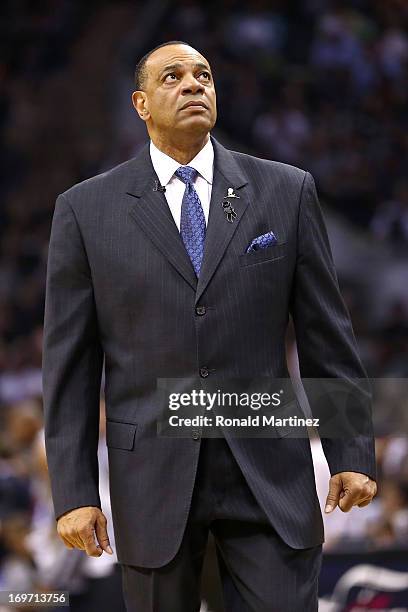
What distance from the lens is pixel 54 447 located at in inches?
93.7

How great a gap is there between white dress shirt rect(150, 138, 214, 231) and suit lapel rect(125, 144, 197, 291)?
2cm

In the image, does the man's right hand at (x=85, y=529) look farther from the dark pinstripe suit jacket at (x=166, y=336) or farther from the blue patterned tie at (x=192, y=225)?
the blue patterned tie at (x=192, y=225)

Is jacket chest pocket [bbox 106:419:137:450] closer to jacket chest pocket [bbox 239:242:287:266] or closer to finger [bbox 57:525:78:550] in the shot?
finger [bbox 57:525:78:550]

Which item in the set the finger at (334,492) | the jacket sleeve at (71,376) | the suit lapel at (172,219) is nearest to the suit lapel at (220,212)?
the suit lapel at (172,219)

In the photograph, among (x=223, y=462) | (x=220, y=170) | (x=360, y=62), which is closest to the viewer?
(x=223, y=462)

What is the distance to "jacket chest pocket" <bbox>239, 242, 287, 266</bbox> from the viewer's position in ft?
7.80

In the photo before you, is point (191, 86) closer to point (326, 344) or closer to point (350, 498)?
point (326, 344)

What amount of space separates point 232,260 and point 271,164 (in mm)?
302

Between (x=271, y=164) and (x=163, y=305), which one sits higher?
(x=271, y=164)

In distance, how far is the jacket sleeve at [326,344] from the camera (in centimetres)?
241

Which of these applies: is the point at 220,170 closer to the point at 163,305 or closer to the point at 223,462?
the point at 163,305

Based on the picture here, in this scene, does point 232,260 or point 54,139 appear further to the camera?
point 54,139

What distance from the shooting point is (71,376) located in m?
2.40

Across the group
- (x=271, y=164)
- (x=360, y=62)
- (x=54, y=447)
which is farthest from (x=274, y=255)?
(x=360, y=62)
